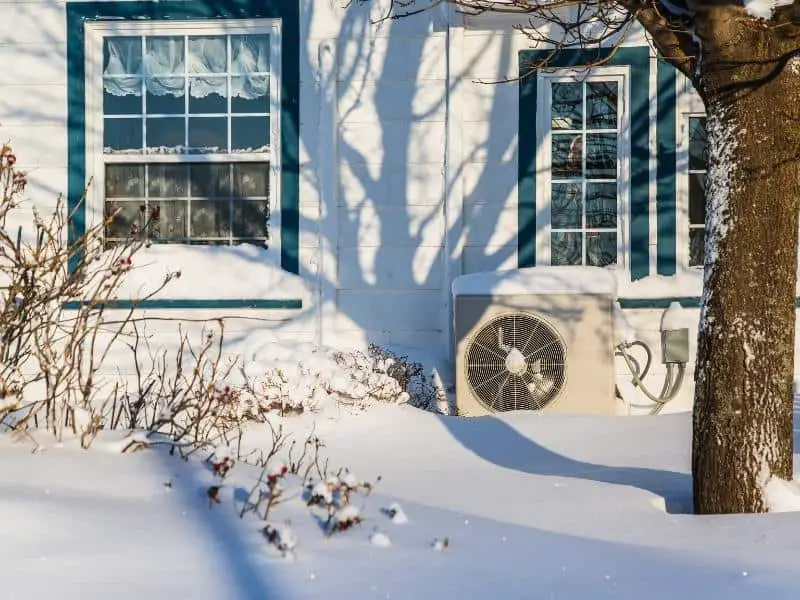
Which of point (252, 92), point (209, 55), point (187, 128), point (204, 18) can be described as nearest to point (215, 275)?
point (187, 128)

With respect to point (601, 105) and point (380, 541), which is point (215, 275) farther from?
point (380, 541)

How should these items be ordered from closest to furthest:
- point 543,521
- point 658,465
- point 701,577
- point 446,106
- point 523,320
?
point 701,577 < point 543,521 < point 658,465 < point 523,320 < point 446,106

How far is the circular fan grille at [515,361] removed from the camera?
823cm

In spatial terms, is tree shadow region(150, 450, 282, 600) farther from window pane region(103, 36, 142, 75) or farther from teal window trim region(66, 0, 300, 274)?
window pane region(103, 36, 142, 75)

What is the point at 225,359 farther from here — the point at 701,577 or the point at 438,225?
the point at 701,577

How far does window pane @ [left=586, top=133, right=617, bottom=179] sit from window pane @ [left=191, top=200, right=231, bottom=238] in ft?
9.96

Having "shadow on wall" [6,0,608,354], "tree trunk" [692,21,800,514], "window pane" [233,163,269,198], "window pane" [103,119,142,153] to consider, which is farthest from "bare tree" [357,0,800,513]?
"window pane" [103,119,142,153]

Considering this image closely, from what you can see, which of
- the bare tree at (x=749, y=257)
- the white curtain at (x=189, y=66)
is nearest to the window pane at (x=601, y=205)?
the white curtain at (x=189, y=66)

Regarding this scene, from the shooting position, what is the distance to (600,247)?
32.0 ft

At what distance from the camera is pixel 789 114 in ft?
16.1

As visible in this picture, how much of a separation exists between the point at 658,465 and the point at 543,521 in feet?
6.01

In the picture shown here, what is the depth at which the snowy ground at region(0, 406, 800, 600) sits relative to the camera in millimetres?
3527

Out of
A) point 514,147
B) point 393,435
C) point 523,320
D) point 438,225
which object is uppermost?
point 514,147

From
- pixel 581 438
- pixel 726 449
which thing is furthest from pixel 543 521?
pixel 581 438
